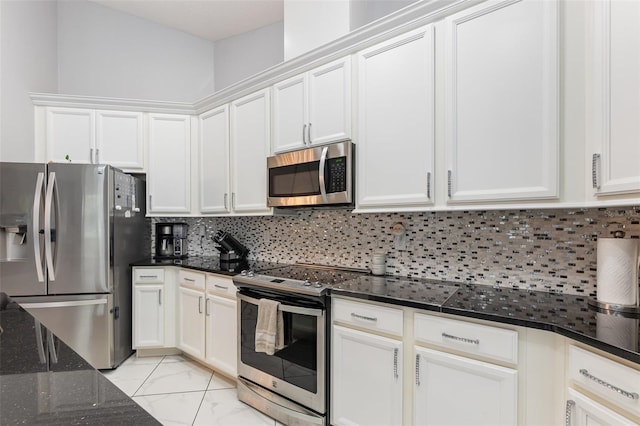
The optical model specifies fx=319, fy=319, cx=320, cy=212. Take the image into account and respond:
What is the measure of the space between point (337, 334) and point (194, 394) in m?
1.37

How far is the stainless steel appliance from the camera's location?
1.88m

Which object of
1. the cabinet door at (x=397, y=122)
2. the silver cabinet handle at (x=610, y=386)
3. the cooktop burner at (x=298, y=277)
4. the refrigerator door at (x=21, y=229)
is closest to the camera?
the silver cabinet handle at (x=610, y=386)

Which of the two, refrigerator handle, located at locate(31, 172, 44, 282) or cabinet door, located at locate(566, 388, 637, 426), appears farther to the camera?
refrigerator handle, located at locate(31, 172, 44, 282)

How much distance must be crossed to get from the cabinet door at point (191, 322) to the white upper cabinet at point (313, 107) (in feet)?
4.92

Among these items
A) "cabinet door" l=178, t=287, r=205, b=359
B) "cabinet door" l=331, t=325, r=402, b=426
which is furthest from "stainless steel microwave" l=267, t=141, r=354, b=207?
"cabinet door" l=178, t=287, r=205, b=359

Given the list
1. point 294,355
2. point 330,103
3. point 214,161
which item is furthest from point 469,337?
point 214,161

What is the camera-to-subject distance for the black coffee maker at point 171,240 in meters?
3.45

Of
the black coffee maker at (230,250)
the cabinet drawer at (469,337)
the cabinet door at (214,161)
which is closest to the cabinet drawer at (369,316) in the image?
the cabinet drawer at (469,337)

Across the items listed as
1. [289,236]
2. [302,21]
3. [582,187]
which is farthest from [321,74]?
[582,187]

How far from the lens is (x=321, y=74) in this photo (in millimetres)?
2289

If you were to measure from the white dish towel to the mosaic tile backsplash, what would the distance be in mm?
741

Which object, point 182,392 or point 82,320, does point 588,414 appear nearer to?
point 182,392

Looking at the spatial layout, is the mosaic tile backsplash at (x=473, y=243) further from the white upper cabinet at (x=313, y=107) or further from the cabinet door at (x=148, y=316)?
the cabinet door at (x=148, y=316)

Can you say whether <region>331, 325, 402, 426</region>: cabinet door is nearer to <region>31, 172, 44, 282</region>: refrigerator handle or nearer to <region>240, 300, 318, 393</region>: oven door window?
<region>240, 300, 318, 393</region>: oven door window
